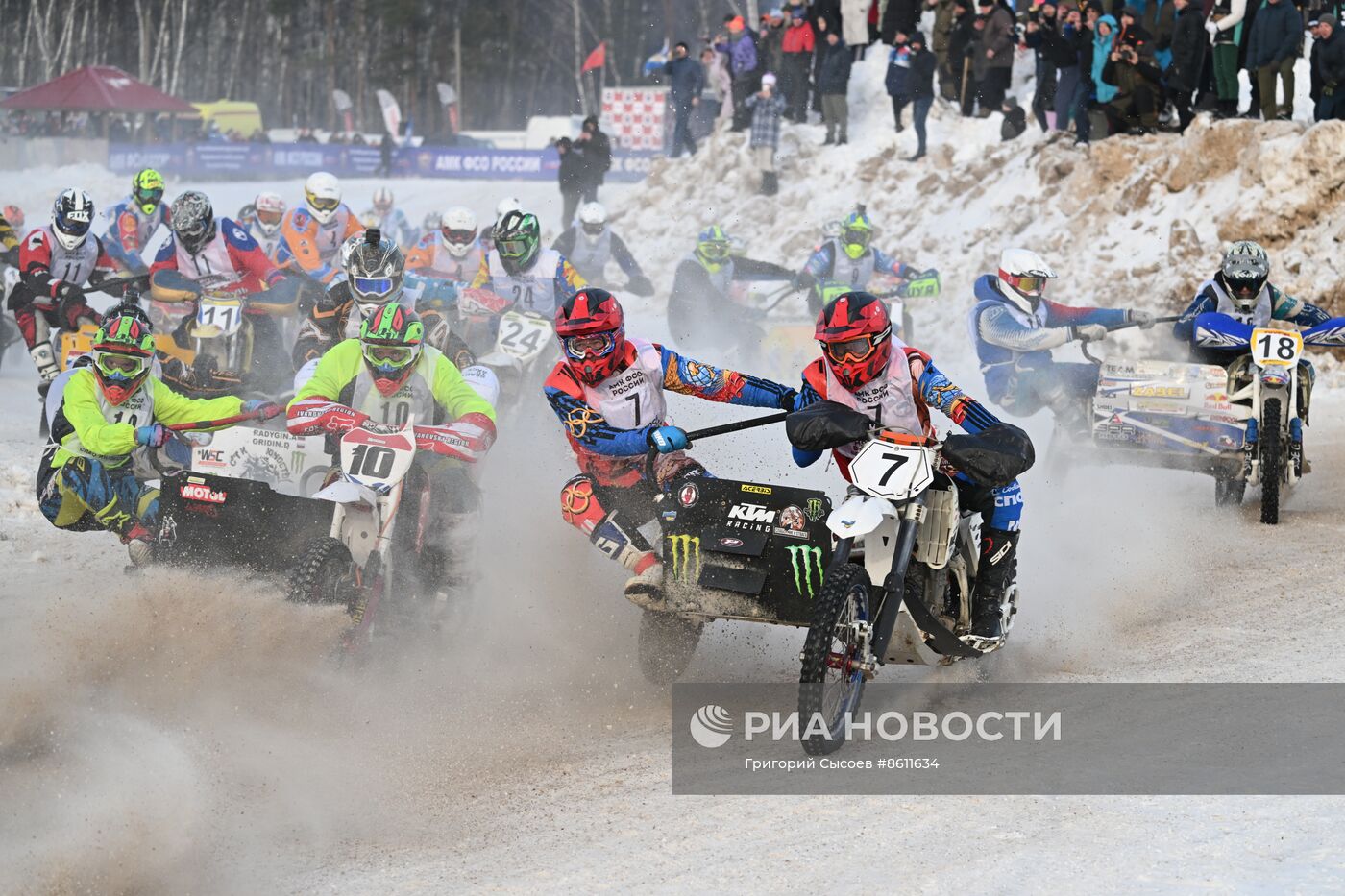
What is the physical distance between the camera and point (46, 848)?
5.55 m

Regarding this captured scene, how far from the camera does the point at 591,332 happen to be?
302 inches

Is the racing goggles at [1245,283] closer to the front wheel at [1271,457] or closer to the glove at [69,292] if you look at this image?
the front wheel at [1271,457]

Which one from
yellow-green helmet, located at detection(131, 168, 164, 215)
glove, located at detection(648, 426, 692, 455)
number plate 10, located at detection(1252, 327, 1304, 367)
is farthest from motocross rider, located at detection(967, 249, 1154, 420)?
yellow-green helmet, located at detection(131, 168, 164, 215)

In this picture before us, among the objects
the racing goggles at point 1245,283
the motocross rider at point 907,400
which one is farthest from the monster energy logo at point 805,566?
the racing goggles at point 1245,283

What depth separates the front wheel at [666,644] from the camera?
7.75m

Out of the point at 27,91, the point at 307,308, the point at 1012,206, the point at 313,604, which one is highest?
the point at 27,91

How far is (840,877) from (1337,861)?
1.56 m

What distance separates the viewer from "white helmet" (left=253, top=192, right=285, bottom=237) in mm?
17078

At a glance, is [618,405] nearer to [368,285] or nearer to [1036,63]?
[368,285]

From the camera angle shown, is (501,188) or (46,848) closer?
(46,848)

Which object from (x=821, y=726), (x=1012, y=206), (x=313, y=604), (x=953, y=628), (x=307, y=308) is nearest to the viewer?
(x=821, y=726)

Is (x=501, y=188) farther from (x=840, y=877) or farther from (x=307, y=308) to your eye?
(x=840, y=877)

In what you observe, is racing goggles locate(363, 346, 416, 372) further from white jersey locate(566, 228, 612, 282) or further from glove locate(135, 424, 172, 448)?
white jersey locate(566, 228, 612, 282)

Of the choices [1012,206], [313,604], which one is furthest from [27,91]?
[313,604]
